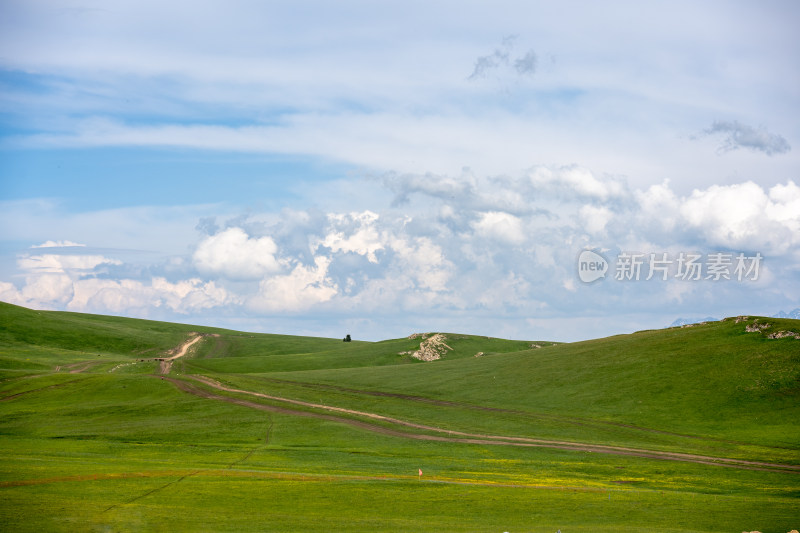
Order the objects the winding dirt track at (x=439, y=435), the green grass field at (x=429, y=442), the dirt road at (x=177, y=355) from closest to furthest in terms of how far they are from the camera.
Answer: the green grass field at (x=429, y=442) → the winding dirt track at (x=439, y=435) → the dirt road at (x=177, y=355)

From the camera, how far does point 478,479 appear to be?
48.3 meters

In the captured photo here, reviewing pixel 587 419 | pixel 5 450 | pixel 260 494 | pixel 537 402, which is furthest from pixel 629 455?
pixel 5 450

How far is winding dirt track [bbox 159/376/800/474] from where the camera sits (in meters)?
58.8

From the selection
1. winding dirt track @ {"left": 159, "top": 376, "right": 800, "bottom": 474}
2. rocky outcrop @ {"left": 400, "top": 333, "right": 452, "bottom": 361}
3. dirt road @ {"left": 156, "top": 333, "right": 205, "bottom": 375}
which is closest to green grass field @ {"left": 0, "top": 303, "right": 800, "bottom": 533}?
winding dirt track @ {"left": 159, "top": 376, "right": 800, "bottom": 474}

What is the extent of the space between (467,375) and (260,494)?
253 ft

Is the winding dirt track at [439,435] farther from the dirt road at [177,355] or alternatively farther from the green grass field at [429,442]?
the dirt road at [177,355]

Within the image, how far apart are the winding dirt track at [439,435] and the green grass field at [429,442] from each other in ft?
1.52

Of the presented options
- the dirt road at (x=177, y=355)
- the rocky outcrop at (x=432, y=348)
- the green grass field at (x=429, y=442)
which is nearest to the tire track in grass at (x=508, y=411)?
the green grass field at (x=429, y=442)

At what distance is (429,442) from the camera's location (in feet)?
224

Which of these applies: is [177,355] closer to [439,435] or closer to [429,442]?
[439,435]

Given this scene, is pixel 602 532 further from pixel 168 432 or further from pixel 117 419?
pixel 117 419

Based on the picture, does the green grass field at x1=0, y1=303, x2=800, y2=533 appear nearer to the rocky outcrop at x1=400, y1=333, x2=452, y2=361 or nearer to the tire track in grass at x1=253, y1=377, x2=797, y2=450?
the tire track in grass at x1=253, y1=377, x2=797, y2=450

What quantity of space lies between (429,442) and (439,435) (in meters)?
4.30

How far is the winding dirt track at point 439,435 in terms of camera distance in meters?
58.8
